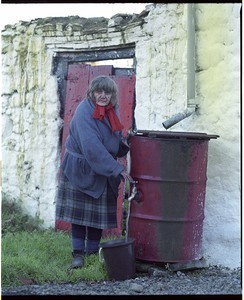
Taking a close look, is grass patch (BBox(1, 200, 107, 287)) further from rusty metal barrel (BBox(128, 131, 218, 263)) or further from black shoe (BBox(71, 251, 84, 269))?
rusty metal barrel (BBox(128, 131, 218, 263))

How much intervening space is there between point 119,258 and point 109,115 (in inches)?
46.4

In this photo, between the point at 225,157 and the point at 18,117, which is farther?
the point at 18,117

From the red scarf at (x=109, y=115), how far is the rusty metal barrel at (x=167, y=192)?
19cm

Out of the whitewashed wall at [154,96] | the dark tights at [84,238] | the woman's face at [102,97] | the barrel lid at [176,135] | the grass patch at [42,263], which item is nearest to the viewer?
the grass patch at [42,263]

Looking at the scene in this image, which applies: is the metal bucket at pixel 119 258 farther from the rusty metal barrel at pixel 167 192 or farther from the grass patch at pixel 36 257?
the rusty metal barrel at pixel 167 192

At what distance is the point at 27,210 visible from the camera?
24.9ft

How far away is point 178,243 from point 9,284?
1.41 meters

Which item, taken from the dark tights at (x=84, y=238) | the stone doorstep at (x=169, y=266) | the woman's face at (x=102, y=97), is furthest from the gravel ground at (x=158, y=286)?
the woman's face at (x=102, y=97)

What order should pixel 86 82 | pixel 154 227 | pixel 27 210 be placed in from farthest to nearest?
1. pixel 27 210
2. pixel 86 82
3. pixel 154 227

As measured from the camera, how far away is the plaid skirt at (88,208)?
5574 millimetres

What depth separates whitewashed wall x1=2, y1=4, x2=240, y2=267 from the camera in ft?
18.9

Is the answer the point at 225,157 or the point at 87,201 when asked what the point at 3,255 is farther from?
the point at 225,157

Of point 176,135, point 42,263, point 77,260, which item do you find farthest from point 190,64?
point 42,263

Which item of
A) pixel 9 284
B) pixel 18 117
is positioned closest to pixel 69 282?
pixel 9 284
